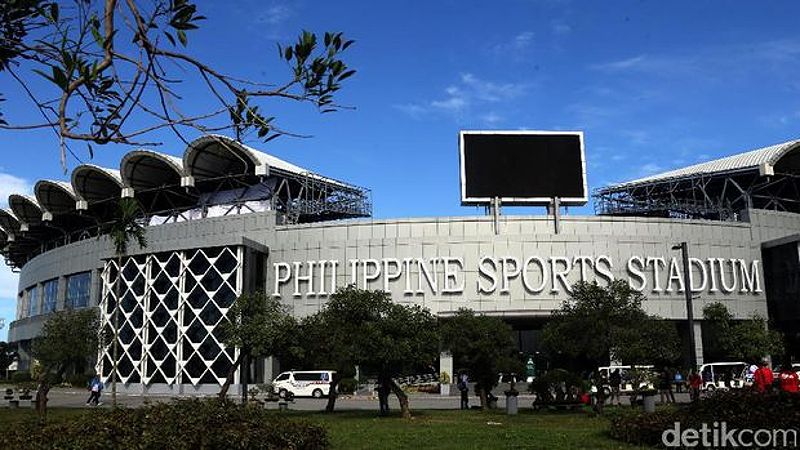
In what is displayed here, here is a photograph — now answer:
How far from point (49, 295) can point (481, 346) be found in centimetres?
5371

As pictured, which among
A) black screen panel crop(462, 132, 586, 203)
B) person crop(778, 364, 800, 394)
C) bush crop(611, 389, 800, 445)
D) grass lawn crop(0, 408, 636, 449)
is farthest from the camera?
black screen panel crop(462, 132, 586, 203)

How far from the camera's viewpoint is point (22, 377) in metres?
66.9

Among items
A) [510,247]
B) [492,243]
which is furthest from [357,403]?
[510,247]

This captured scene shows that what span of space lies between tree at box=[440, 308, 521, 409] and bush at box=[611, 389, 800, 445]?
13.3 m

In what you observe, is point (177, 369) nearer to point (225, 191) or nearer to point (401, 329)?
point (225, 191)

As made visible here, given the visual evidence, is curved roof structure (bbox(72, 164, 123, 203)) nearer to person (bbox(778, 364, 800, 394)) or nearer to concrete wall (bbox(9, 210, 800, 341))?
concrete wall (bbox(9, 210, 800, 341))

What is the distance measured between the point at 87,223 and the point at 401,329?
173 ft

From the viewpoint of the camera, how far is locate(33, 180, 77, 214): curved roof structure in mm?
62812

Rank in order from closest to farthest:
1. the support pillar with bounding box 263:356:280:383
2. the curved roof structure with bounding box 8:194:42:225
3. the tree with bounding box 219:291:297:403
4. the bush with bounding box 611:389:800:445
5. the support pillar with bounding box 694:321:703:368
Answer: the bush with bounding box 611:389:800:445 < the tree with bounding box 219:291:297:403 < the support pillar with bounding box 694:321:703:368 < the support pillar with bounding box 263:356:280:383 < the curved roof structure with bounding box 8:194:42:225

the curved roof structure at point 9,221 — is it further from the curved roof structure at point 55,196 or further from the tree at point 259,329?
the tree at point 259,329

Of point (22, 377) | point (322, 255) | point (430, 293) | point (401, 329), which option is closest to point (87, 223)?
point (22, 377)

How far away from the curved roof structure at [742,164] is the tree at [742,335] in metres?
11.9

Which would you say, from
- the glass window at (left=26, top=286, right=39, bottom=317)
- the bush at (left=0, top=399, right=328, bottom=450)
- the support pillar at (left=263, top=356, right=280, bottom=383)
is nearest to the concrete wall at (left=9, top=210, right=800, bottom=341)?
the support pillar at (left=263, top=356, right=280, bottom=383)

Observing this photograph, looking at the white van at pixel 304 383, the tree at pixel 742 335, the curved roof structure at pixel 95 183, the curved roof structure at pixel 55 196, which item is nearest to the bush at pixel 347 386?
the white van at pixel 304 383
